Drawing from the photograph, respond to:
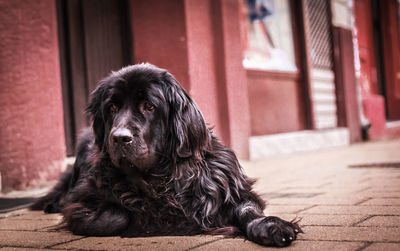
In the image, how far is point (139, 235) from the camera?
2.59 metres

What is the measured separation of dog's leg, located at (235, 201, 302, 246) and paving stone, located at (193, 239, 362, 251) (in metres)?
0.03

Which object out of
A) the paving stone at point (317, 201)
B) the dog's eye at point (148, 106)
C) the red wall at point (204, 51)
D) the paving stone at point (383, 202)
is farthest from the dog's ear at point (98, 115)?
the red wall at point (204, 51)

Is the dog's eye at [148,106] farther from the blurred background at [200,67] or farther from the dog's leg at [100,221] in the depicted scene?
the blurred background at [200,67]

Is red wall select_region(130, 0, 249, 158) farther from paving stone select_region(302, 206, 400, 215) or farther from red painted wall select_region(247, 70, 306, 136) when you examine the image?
paving stone select_region(302, 206, 400, 215)

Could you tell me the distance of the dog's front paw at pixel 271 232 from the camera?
7.14 feet

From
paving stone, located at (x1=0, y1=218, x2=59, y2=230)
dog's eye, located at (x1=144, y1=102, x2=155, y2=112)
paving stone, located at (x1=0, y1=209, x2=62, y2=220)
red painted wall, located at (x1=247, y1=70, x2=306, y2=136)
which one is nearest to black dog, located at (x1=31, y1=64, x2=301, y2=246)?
dog's eye, located at (x1=144, y1=102, x2=155, y2=112)

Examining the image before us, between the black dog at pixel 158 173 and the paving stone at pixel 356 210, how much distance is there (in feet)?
2.03

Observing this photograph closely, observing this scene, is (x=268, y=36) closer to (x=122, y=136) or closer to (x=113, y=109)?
(x=113, y=109)

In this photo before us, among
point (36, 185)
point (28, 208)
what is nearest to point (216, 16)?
point (36, 185)

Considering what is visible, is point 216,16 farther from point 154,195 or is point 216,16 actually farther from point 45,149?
point 154,195

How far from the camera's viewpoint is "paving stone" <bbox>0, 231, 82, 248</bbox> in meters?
2.56

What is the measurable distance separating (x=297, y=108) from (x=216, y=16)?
383 centimetres

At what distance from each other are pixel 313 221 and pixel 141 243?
99 centimetres

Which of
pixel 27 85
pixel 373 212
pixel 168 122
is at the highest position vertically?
pixel 27 85
